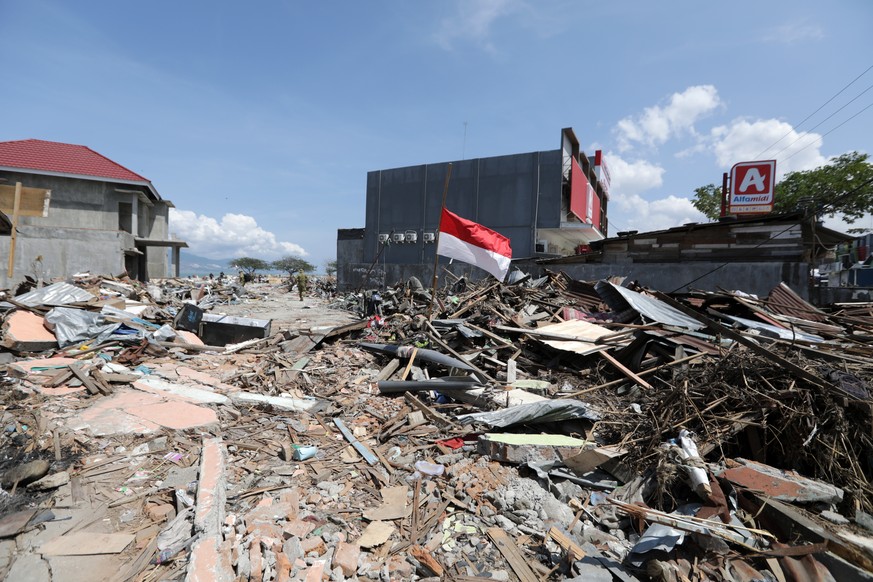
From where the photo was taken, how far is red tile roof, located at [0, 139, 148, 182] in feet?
84.2

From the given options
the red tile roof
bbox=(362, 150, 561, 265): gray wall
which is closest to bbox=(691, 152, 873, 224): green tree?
bbox=(362, 150, 561, 265): gray wall

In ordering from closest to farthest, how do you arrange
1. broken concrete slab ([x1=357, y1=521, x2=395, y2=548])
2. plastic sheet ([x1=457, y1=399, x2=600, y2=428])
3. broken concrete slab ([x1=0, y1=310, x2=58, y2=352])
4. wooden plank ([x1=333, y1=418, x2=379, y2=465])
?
broken concrete slab ([x1=357, y1=521, x2=395, y2=548]) < wooden plank ([x1=333, y1=418, x2=379, y2=465]) < plastic sheet ([x1=457, y1=399, x2=600, y2=428]) < broken concrete slab ([x1=0, y1=310, x2=58, y2=352])

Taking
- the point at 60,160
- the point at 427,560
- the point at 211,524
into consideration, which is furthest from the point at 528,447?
the point at 60,160

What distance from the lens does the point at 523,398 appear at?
18.6 ft

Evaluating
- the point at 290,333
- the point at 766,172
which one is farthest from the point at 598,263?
the point at 290,333

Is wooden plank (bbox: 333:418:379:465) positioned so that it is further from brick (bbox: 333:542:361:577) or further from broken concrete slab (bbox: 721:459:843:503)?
broken concrete slab (bbox: 721:459:843:503)

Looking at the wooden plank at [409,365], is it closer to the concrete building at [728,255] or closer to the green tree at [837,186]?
the concrete building at [728,255]

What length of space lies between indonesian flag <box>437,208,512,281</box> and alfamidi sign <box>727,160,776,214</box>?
14.3 m

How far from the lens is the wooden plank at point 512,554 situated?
280 centimetres

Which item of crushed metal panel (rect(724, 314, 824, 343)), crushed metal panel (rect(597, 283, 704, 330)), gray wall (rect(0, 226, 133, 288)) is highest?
gray wall (rect(0, 226, 133, 288))

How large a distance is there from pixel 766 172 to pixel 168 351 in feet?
71.0

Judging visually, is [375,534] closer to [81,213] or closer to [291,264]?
[81,213]

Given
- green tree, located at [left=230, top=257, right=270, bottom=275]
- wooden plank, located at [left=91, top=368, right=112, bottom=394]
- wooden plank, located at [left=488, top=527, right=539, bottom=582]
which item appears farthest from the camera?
green tree, located at [left=230, top=257, right=270, bottom=275]

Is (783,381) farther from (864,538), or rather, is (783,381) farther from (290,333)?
(290,333)
